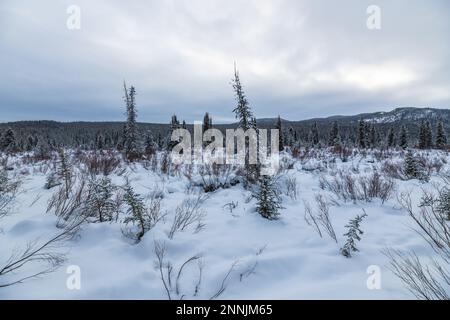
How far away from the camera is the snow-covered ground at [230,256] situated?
2.15 m

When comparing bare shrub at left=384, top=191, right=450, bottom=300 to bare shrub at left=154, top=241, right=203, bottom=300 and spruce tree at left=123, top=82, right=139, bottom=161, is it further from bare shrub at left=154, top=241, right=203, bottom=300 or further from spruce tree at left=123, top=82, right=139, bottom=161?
spruce tree at left=123, top=82, right=139, bottom=161

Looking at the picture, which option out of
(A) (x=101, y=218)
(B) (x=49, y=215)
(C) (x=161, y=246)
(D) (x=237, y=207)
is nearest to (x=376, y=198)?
(D) (x=237, y=207)

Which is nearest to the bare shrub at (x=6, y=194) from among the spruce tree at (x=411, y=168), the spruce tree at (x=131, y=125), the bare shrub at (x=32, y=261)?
the bare shrub at (x=32, y=261)

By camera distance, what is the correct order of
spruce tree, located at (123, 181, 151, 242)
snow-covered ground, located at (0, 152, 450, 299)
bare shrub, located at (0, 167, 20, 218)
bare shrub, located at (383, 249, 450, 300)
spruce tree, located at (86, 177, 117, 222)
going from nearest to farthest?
1. bare shrub, located at (383, 249, 450, 300)
2. snow-covered ground, located at (0, 152, 450, 299)
3. spruce tree, located at (123, 181, 151, 242)
4. spruce tree, located at (86, 177, 117, 222)
5. bare shrub, located at (0, 167, 20, 218)

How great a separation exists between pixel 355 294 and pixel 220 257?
1333 mm

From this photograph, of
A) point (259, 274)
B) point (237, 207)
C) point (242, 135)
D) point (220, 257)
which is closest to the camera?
point (259, 274)

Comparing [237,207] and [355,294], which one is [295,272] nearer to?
[355,294]

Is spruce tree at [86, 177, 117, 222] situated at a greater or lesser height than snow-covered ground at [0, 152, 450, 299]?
greater

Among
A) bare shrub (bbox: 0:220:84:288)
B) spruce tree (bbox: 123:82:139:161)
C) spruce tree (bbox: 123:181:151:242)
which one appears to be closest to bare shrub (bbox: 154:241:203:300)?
spruce tree (bbox: 123:181:151:242)

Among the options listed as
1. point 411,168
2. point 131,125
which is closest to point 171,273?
point 411,168

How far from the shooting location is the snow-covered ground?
215 cm

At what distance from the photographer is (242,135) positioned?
18.7 feet

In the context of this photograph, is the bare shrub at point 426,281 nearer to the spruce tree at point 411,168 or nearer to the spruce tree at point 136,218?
the spruce tree at point 136,218

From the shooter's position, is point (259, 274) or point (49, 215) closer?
point (259, 274)
